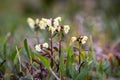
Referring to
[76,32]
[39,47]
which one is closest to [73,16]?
[76,32]

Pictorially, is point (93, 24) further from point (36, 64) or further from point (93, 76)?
point (36, 64)

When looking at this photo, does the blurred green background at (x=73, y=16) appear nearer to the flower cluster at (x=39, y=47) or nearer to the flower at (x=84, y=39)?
the flower cluster at (x=39, y=47)

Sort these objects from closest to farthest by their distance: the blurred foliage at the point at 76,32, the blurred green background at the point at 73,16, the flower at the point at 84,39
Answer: the flower at the point at 84,39 → the blurred foliage at the point at 76,32 → the blurred green background at the point at 73,16

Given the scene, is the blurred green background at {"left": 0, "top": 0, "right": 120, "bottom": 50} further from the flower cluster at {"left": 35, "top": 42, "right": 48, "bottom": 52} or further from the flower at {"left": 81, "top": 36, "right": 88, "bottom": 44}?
the flower at {"left": 81, "top": 36, "right": 88, "bottom": 44}

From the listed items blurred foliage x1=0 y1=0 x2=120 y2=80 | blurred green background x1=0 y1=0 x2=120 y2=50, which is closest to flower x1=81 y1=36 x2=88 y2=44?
blurred foliage x1=0 y1=0 x2=120 y2=80

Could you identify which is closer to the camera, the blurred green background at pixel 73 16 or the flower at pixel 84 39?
the flower at pixel 84 39

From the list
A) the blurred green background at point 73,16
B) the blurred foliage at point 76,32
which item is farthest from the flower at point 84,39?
the blurred green background at point 73,16

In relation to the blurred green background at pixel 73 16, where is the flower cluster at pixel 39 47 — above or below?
below

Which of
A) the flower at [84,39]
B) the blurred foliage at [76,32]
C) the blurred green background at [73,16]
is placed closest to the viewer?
the flower at [84,39]

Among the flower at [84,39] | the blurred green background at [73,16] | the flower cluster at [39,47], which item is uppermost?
the blurred green background at [73,16]
